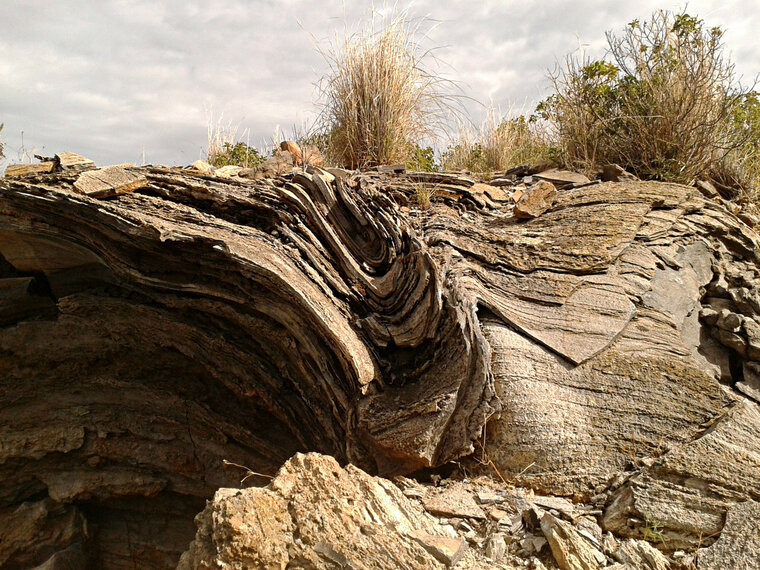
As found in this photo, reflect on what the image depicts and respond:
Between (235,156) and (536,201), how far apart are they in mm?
4398

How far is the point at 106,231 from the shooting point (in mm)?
3922

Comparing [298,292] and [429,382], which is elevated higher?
[298,292]

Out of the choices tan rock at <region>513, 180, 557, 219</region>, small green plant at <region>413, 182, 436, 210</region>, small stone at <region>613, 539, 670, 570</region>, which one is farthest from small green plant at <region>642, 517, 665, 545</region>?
small green plant at <region>413, 182, 436, 210</region>

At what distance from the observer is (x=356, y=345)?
3.38 meters

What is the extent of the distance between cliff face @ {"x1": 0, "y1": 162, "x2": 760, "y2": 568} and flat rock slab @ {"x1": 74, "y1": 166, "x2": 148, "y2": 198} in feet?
0.22

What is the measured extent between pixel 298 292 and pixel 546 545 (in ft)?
6.72

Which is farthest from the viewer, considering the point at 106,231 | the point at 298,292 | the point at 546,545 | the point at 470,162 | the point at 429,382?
the point at 470,162

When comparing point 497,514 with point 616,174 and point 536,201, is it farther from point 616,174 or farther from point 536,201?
point 616,174

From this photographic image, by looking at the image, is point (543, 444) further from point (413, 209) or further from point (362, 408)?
point (413, 209)

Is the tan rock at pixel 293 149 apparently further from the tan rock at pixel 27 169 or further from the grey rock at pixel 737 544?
the grey rock at pixel 737 544

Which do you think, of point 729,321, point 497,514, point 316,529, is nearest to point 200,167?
point 316,529

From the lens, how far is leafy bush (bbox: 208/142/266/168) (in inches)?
278

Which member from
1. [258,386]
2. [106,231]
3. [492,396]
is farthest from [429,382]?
[106,231]

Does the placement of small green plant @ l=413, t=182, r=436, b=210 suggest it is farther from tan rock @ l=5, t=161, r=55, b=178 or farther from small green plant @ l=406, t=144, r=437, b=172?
tan rock @ l=5, t=161, r=55, b=178
